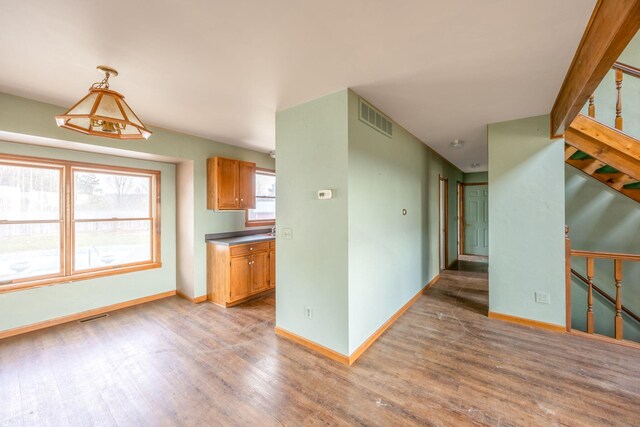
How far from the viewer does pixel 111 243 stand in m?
3.71

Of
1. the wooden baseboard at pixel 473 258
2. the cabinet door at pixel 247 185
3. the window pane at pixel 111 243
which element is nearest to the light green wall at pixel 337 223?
the cabinet door at pixel 247 185

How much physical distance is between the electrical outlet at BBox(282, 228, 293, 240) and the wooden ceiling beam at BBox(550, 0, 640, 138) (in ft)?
8.41

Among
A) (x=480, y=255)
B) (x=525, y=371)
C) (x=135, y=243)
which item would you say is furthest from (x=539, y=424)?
(x=480, y=255)

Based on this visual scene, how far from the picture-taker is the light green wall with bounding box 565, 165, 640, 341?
11.5 feet

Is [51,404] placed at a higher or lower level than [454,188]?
lower

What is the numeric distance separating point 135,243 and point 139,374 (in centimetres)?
230

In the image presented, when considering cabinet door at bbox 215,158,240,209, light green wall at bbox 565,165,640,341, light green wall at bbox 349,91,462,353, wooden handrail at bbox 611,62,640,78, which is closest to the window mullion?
cabinet door at bbox 215,158,240,209

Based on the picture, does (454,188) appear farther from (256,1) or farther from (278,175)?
(256,1)

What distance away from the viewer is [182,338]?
2842 mm

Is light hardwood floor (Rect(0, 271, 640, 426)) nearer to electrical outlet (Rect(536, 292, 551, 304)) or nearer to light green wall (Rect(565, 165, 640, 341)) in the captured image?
electrical outlet (Rect(536, 292, 551, 304))

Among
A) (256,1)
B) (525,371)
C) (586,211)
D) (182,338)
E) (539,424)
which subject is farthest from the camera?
(586,211)

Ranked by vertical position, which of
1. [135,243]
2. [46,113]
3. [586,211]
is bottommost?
[135,243]

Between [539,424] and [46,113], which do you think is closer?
[539,424]

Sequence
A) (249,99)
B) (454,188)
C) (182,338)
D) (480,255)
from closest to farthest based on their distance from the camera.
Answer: (249,99) < (182,338) < (454,188) < (480,255)
